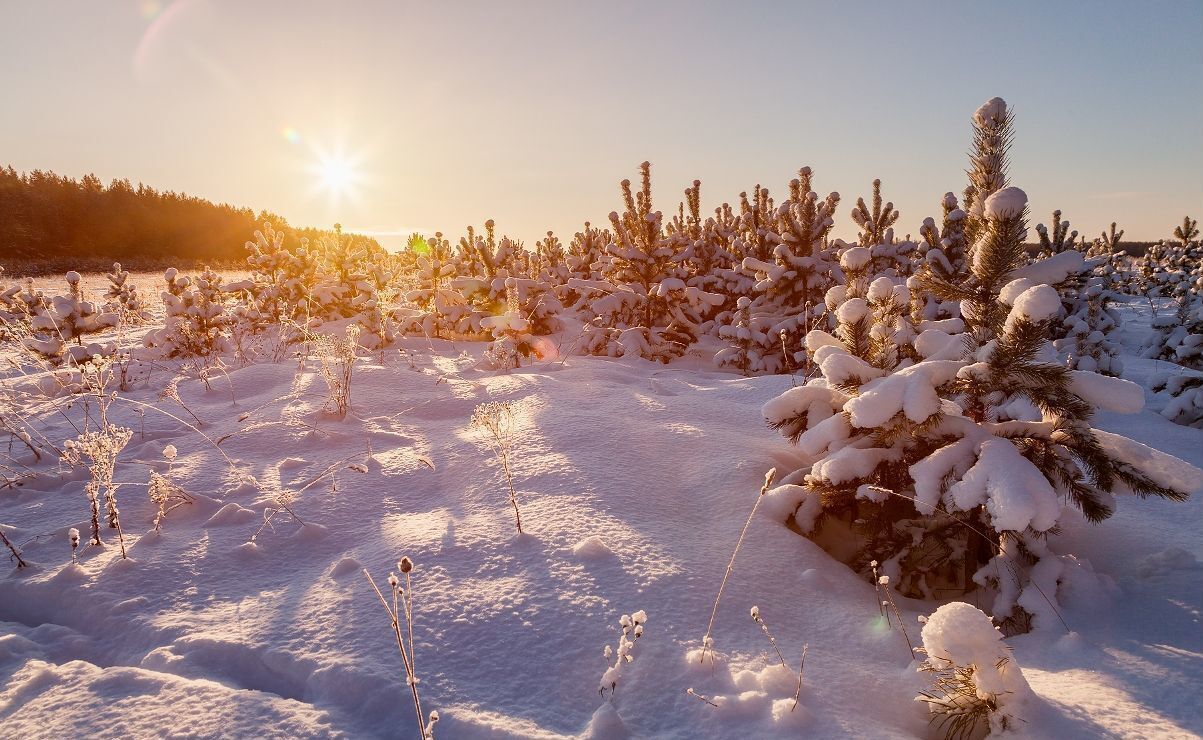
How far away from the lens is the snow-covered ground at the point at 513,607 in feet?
5.22

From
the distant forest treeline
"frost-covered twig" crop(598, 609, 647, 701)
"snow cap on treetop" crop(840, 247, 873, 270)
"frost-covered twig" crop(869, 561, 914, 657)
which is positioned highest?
the distant forest treeline

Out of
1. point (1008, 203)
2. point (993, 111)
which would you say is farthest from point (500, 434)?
point (993, 111)

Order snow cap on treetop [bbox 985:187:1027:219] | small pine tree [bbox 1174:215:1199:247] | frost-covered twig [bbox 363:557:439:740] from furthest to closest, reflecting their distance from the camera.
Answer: small pine tree [bbox 1174:215:1199:247] → snow cap on treetop [bbox 985:187:1027:219] → frost-covered twig [bbox 363:557:439:740]

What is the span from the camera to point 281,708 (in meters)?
1.59

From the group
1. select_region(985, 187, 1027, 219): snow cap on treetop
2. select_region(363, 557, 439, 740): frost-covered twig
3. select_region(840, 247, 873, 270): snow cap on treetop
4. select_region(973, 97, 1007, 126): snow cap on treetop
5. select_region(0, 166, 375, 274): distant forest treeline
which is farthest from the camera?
select_region(0, 166, 375, 274): distant forest treeline

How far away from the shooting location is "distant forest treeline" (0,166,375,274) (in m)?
40.2

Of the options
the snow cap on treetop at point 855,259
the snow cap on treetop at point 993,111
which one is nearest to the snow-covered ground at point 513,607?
the snow cap on treetop at point 855,259

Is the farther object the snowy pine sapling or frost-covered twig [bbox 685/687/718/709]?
the snowy pine sapling

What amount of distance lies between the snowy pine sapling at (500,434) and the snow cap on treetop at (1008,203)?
2.47 meters

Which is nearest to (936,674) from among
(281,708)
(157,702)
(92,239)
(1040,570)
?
(1040,570)

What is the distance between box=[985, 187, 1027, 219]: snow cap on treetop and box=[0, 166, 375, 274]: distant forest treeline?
45.3 m

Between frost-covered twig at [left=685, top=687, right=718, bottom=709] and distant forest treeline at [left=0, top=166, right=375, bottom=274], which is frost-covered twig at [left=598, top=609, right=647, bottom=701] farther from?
distant forest treeline at [left=0, top=166, right=375, bottom=274]

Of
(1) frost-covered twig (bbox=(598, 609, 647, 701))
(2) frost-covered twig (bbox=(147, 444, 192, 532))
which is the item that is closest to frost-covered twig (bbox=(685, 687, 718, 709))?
(1) frost-covered twig (bbox=(598, 609, 647, 701))

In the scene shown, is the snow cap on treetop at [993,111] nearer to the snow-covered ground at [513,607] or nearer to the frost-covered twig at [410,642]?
the snow-covered ground at [513,607]
